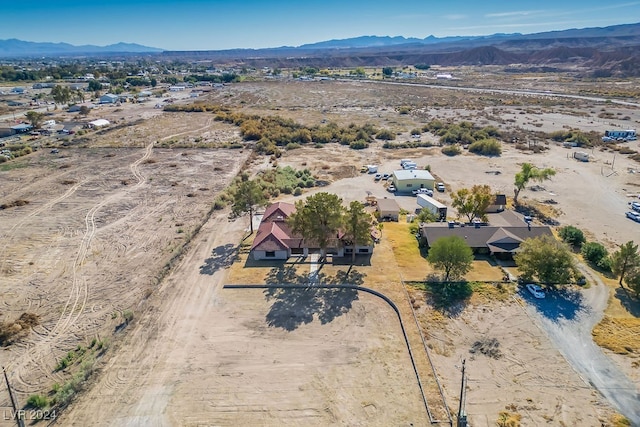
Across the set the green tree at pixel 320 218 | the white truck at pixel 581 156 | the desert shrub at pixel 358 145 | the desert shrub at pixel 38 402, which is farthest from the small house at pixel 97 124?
the white truck at pixel 581 156

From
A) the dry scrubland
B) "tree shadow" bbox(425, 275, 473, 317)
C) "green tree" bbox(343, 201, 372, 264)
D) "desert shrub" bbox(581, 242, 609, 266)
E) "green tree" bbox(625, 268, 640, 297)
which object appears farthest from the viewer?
"desert shrub" bbox(581, 242, 609, 266)

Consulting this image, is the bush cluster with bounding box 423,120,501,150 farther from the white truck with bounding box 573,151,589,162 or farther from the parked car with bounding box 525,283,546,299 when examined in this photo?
the parked car with bounding box 525,283,546,299

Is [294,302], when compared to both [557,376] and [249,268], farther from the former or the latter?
[557,376]

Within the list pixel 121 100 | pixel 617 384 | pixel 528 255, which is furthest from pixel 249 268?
pixel 121 100

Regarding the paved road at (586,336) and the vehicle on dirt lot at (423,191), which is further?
the vehicle on dirt lot at (423,191)

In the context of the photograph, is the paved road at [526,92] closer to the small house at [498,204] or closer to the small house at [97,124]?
the small house at [498,204]

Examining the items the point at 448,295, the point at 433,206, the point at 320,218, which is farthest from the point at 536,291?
the point at 320,218

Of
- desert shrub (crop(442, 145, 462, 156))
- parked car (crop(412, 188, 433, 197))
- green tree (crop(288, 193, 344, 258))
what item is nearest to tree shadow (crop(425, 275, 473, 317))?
green tree (crop(288, 193, 344, 258))
